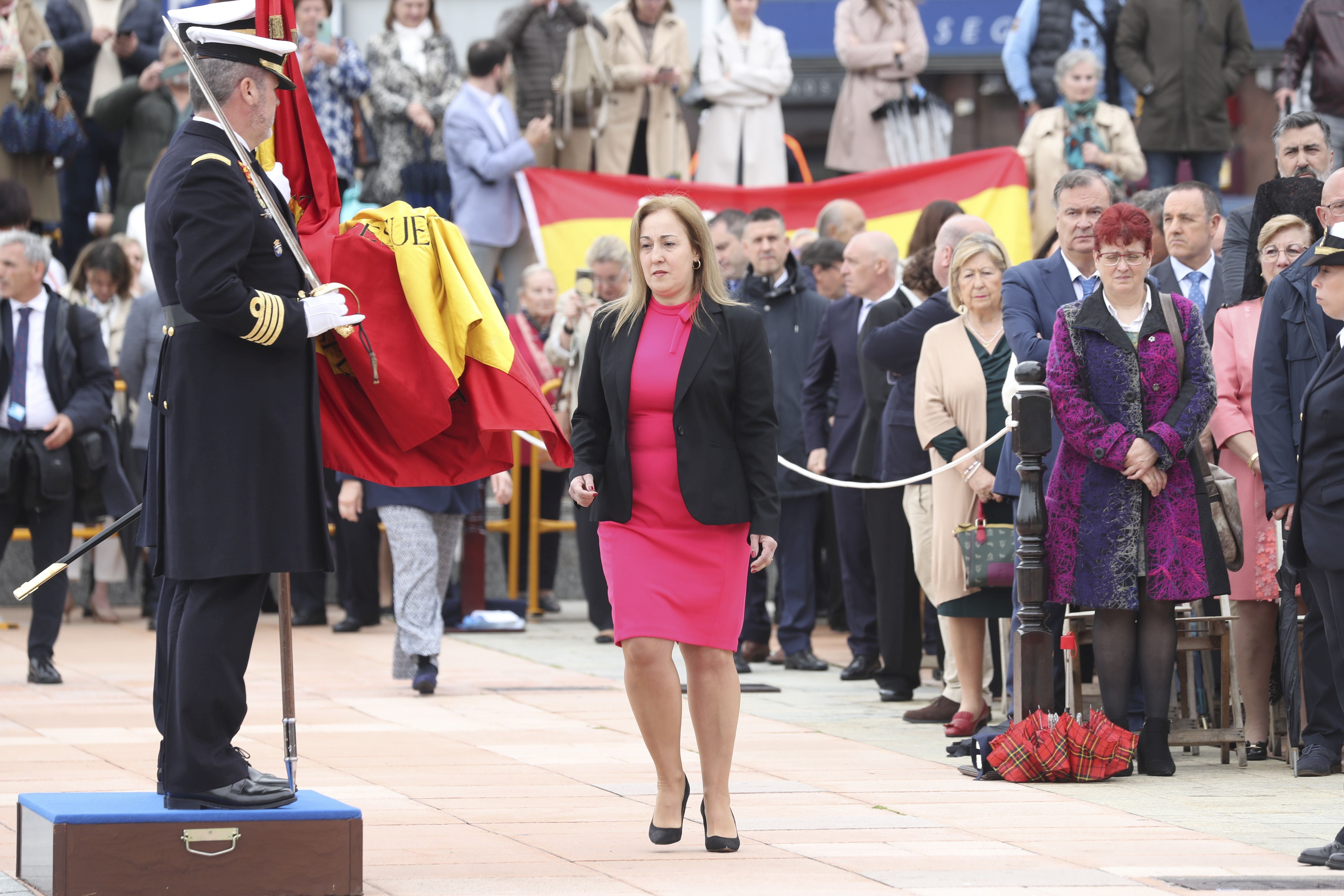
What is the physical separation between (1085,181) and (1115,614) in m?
1.94

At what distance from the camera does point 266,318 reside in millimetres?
4980

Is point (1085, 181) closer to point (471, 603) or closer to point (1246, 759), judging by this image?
point (1246, 759)

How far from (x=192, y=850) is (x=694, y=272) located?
7.51 ft

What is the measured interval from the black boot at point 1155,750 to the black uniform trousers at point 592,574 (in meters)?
4.68

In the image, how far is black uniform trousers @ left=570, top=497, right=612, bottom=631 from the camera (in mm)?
11445

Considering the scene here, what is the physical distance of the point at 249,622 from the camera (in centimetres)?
511

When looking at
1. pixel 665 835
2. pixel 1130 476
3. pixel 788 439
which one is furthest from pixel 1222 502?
pixel 788 439

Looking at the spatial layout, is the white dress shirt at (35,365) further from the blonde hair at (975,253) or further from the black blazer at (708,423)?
the black blazer at (708,423)

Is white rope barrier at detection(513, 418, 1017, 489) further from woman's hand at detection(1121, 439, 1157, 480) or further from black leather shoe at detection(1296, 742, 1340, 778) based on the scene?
black leather shoe at detection(1296, 742, 1340, 778)

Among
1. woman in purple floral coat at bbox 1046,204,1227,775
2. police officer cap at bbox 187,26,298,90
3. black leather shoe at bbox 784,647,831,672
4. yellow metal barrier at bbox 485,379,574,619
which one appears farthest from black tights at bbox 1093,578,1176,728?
yellow metal barrier at bbox 485,379,574,619

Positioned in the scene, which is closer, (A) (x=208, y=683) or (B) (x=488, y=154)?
(A) (x=208, y=683)

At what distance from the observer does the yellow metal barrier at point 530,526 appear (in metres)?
12.4

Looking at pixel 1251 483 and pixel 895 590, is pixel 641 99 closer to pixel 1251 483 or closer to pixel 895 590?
pixel 895 590

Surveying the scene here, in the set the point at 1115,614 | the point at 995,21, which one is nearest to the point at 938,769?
the point at 1115,614
